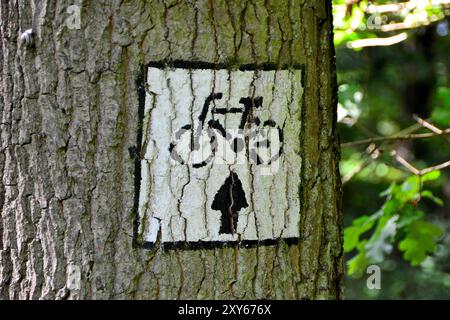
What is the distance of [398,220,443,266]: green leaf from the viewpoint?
3.19 metres

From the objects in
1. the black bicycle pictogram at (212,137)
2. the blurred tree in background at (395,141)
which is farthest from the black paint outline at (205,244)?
the blurred tree in background at (395,141)

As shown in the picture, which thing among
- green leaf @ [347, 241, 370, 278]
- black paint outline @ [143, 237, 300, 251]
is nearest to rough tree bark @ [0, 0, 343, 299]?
black paint outline @ [143, 237, 300, 251]

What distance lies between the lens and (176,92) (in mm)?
1691

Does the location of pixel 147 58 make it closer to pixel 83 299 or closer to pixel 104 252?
pixel 104 252

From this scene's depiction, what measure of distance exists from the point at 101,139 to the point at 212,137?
0.29 meters

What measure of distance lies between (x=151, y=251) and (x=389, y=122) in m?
9.10

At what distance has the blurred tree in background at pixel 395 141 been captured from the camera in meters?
3.23

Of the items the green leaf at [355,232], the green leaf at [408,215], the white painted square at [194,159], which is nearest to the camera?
the white painted square at [194,159]

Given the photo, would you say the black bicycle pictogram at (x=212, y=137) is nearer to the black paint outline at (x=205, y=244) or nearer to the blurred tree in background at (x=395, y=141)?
the black paint outline at (x=205, y=244)

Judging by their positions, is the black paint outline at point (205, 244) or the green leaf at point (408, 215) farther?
the green leaf at point (408, 215)

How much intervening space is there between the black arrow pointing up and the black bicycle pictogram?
77 millimetres

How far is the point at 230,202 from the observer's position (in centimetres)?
171

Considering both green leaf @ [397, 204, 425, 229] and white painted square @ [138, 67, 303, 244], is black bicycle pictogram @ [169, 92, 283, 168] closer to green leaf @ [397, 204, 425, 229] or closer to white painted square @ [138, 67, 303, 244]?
white painted square @ [138, 67, 303, 244]

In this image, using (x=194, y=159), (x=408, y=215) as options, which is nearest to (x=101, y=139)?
(x=194, y=159)
